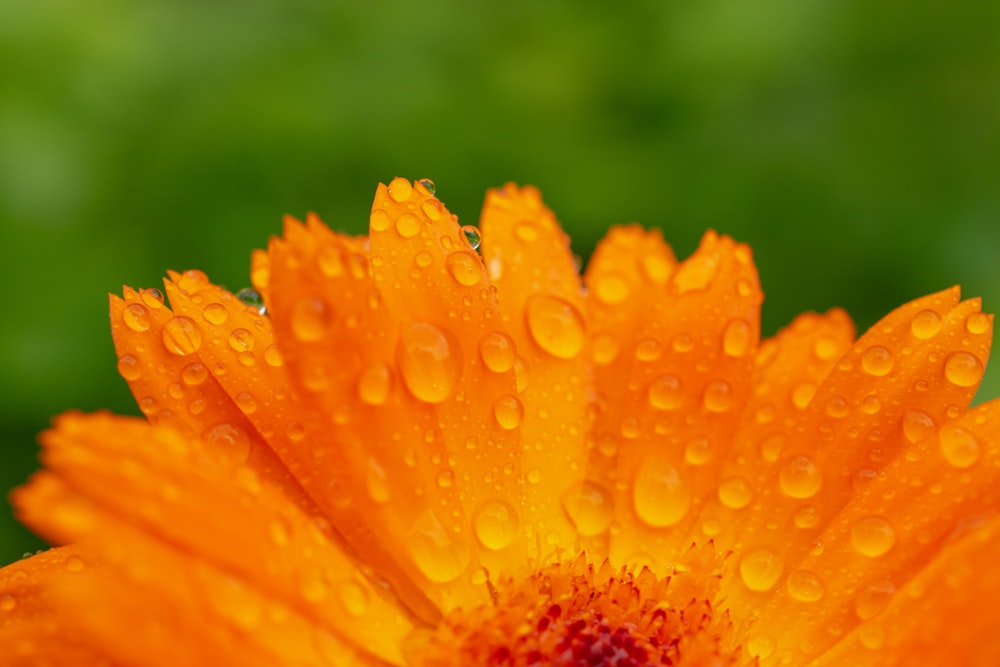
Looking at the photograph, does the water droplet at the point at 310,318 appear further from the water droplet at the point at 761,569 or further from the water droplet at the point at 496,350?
the water droplet at the point at 761,569

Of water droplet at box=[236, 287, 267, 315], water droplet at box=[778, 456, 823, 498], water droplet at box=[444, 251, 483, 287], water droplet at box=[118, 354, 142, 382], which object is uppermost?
water droplet at box=[236, 287, 267, 315]

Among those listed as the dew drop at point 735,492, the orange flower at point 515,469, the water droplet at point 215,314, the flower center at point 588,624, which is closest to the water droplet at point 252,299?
the orange flower at point 515,469

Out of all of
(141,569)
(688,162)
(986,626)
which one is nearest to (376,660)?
(141,569)

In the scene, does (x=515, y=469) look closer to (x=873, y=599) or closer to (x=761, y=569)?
(x=761, y=569)

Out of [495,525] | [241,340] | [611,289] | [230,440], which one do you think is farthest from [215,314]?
[611,289]

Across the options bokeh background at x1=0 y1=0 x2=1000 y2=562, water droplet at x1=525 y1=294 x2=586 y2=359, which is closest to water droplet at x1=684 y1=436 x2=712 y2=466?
water droplet at x1=525 y1=294 x2=586 y2=359

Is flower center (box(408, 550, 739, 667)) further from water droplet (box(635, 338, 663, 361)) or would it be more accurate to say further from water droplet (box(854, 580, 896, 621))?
water droplet (box(635, 338, 663, 361))
